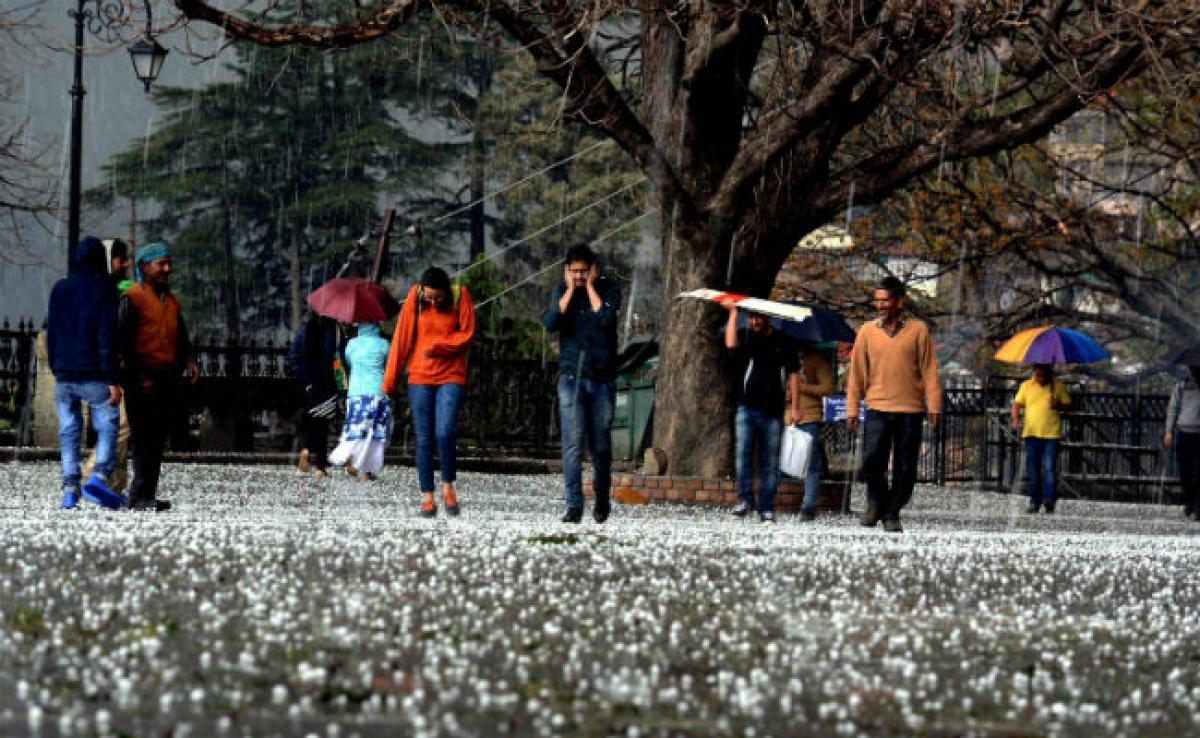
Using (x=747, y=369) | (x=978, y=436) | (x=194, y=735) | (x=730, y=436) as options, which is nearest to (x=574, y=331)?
(x=747, y=369)

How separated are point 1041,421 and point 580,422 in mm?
9501

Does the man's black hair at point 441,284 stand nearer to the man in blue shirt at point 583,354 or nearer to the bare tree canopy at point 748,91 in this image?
the man in blue shirt at point 583,354

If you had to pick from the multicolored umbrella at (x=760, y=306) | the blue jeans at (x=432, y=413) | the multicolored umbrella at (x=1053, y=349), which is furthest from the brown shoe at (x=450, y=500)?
the multicolored umbrella at (x=1053, y=349)

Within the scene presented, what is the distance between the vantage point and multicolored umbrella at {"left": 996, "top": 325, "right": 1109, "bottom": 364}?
72.0 feet

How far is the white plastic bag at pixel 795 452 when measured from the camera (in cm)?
1584

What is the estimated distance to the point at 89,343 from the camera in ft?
40.6

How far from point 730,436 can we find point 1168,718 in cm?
1318

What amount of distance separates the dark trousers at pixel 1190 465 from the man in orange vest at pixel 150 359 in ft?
41.3

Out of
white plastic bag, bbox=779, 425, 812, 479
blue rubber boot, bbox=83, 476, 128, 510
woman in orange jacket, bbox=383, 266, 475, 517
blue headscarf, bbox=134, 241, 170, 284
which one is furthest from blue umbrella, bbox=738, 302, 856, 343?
blue rubber boot, bbox=83, 476, 128, 510

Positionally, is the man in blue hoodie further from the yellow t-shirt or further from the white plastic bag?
the yellow t-shirt

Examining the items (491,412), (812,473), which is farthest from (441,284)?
(491,412)

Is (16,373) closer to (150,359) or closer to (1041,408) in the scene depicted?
(1041,408)

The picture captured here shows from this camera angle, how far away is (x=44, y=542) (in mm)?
9289

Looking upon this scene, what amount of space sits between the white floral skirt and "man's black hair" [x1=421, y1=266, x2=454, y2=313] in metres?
4.71
